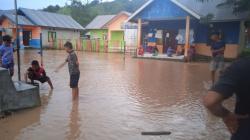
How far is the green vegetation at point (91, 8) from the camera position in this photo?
5650 cm

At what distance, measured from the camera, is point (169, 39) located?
24453 mm

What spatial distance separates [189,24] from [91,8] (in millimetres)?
45830

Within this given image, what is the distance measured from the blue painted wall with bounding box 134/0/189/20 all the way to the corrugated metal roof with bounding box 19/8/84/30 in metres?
17.0

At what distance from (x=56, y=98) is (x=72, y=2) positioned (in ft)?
170

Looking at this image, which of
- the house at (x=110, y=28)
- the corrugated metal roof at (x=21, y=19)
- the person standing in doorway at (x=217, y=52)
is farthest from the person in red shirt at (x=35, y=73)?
the corrugated metal roof at (x=21, y=19)

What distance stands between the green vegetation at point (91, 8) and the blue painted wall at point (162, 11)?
92.6 ft

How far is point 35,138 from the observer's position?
17.0 ft

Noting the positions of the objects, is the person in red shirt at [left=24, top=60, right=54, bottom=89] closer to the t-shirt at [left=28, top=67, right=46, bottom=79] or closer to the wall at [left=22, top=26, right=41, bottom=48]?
the t-shirt at [left=28, top=67, right=46, bottom=79]

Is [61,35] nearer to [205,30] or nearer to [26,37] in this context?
[26,37]

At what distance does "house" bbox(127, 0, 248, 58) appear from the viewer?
20312mm

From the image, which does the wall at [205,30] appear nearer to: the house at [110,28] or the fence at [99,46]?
the fence at [99,46]

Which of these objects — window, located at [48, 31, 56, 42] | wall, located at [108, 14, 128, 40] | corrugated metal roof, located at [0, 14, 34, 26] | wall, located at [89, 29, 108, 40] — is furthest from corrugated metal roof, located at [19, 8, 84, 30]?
wall, located at [108, 14, 128, 40]

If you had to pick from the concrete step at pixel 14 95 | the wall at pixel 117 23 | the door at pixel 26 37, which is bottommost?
the concrete step at pixel 14 95

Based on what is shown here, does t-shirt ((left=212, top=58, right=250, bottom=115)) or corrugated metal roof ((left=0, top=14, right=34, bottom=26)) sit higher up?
corrugated metal roof ((left=0, top=14, right=34, bottom=26))
